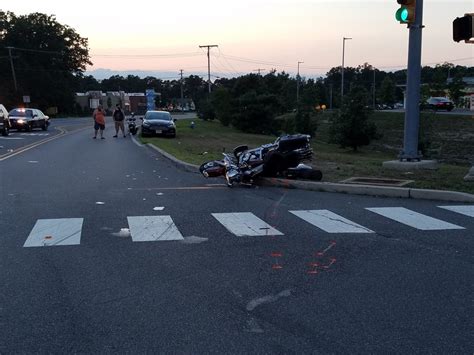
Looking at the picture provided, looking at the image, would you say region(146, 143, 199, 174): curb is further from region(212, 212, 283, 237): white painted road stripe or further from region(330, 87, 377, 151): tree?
region(330, 87, 377, 151): tree

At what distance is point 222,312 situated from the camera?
500cm

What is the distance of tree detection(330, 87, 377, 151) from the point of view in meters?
32.5

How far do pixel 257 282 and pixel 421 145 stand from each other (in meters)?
25.0

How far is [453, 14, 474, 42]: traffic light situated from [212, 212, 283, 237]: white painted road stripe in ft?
20.6

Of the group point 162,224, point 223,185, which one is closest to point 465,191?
point 223,185

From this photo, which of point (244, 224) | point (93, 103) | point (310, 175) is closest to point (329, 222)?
point (244, 224)

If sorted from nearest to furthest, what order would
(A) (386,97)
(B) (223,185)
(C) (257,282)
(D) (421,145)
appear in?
(C) (257,282) → (B) (223,185) → (D) (421,145) → (A) (386,97)

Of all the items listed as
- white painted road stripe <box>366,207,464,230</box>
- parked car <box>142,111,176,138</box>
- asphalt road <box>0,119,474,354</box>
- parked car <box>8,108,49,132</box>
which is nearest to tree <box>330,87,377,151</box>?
parked car <box>142,111,176,138</box>

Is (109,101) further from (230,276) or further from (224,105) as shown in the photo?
(230,276)

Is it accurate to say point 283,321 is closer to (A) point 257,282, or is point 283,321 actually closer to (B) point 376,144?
(A) point 257,282

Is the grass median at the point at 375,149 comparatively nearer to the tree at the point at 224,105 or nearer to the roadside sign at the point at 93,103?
the tree at the point at 224,105

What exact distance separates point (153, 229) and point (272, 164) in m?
5.04

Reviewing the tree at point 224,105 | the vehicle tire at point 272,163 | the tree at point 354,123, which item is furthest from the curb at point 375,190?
the tree at point 224,105

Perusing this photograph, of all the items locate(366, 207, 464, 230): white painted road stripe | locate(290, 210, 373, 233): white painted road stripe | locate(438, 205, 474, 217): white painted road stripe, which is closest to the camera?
locate(290, 210, 373, 233): white painted road stripe
